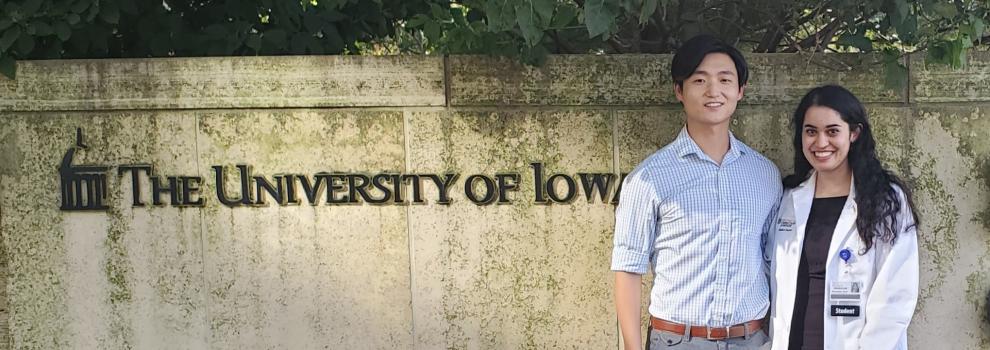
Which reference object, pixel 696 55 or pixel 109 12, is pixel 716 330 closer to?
pixel 696 55

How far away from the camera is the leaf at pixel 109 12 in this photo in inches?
156

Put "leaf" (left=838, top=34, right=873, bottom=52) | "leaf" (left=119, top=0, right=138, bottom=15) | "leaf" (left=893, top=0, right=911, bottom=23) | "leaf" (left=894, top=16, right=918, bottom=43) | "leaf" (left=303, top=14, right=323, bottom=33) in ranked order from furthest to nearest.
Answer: "leaf" (left=303, top=14, right=323, bottom=33) → "leaf" (left=119, top=0, right=138, bottom=15) → "leaf" (left=838, top=34, right=873, bottom=52) → "leaf" (left=894, top=16, right=918, bottom=43) → "leaf" (left=893, top=0, right=911, bottom=23)

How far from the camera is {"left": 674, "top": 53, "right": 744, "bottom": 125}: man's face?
2.97 m

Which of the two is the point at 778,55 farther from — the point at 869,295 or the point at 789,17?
the point at 869,295

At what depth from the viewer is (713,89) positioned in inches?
117

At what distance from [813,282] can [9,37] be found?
11.4 ft

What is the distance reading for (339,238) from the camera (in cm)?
391

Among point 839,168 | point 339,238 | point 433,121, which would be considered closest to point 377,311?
point 339,238

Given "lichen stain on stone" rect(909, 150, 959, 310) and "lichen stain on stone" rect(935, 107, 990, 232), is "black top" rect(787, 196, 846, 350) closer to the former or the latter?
"lichen stain on stone" rect(909, 150, 959, 310)

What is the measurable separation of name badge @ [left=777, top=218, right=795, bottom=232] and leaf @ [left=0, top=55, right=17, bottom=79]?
3330mm

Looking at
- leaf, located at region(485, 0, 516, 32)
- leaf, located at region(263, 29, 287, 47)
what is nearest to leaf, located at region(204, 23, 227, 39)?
leaf, located at region(263, 29, 287, 47)

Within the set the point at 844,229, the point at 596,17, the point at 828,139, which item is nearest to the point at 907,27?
the point at 828,139

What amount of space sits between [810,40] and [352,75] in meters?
2.19

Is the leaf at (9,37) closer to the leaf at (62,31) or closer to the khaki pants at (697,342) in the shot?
the leaf at (62,31)
